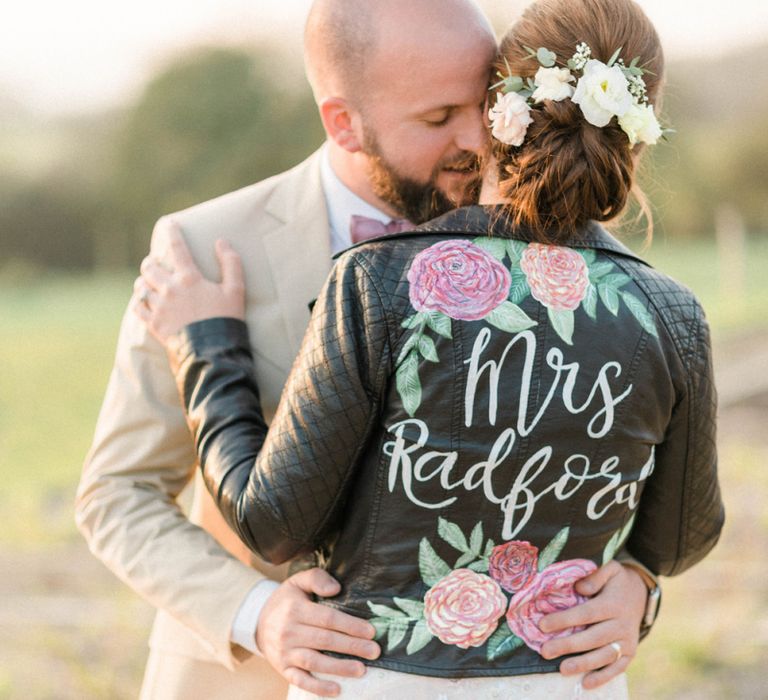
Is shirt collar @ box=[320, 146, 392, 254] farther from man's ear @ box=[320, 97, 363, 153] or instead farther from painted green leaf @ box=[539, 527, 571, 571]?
painted green leaf @ box=[539, 527, 571, 571]

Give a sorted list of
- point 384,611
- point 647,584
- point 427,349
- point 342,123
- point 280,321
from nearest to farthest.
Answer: point 427,349
point 384,611
point 647,584
point 280,321
point 342,123

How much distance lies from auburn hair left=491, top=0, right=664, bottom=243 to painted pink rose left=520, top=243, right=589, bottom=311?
26 mm

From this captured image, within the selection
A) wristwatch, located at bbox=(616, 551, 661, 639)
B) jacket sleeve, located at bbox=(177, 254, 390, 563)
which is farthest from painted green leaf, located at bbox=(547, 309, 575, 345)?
wristwatch, located at bbox=(616, 551, 661, 639)

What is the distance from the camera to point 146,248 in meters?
17.5

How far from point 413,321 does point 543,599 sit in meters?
0.50

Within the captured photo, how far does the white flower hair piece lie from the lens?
144 centimetres

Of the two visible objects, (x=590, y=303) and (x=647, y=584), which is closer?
(x=590, y=303)

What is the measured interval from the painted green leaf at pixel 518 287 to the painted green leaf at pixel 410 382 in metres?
0.17

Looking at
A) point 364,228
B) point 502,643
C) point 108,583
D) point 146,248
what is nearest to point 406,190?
point 364,228

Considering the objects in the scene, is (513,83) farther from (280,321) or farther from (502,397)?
(280,321)

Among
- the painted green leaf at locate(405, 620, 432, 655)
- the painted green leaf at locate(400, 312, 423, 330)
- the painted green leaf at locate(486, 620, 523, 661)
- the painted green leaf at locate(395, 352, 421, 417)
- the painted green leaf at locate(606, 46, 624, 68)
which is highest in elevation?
the painted green leaf at locate(606, 46, 624, 68)

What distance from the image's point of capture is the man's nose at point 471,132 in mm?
1791

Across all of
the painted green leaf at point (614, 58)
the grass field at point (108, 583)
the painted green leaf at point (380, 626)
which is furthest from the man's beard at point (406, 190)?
the grass field at point (108, 583)

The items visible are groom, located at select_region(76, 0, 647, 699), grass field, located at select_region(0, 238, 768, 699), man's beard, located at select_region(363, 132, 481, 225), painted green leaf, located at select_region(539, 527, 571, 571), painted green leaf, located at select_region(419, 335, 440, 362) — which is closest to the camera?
painted green leaf, located at select_region(419, 335, 440, 362)
